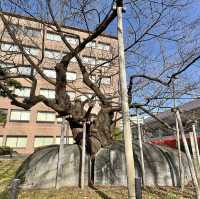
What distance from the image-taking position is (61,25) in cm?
819

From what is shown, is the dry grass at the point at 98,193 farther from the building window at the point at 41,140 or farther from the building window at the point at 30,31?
the building window at the point at 41,140

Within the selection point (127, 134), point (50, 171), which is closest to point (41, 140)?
point (50, 171)

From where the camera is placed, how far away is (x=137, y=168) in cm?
729

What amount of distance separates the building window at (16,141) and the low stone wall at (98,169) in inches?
1029

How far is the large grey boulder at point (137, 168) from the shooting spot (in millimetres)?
7070

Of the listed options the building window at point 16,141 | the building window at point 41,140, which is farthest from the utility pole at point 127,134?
the building window at point 41,140

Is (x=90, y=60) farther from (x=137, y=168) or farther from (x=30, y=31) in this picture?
(x=137, y=168)

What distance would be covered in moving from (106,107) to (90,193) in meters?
3.51

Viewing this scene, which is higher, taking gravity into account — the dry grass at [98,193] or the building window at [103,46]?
the building window at [103,46]

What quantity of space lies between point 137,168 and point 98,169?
1244mm

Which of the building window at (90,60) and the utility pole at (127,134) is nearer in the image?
the utility pole at (127,134)

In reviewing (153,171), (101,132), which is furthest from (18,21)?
(153,171)

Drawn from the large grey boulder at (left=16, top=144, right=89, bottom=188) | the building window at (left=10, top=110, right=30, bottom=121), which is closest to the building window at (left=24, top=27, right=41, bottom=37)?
the large grey boulder at (left=16, top=144, right=89, bottom=188)

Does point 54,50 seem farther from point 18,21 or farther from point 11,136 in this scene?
point 11,136
